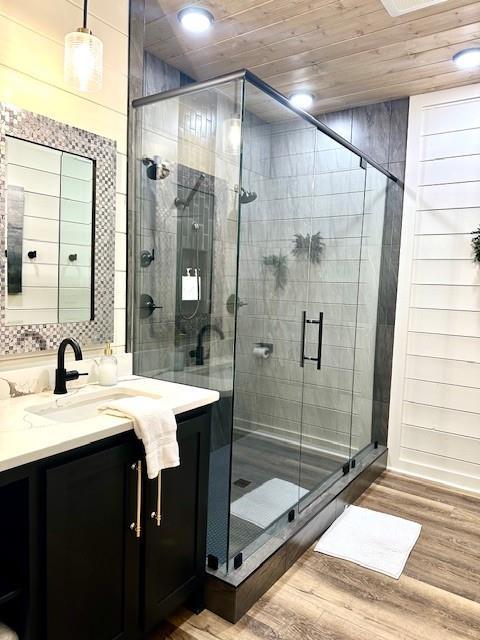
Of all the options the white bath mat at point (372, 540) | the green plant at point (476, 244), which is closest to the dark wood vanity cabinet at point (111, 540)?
the white bath mat at point (372, 540)

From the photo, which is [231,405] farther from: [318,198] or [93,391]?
[318,198]

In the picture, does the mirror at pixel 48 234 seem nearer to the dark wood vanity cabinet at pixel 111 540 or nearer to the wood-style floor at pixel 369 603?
the dark wood vanity cabinet at pixel 111 540

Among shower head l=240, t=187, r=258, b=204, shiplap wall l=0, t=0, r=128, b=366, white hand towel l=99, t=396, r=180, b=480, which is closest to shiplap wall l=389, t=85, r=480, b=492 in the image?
shower head l=240, t=187, r=258, b=204

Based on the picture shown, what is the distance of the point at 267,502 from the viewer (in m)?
2.47

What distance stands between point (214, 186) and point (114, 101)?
0.61 meters

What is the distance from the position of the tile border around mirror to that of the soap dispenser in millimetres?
121

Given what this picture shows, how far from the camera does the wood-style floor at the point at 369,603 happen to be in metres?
1.91

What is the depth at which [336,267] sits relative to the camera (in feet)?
9.98

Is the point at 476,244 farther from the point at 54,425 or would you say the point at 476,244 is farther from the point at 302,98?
the point at 54,425

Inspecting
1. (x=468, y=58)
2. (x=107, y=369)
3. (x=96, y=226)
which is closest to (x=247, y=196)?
(x=96, y=226)

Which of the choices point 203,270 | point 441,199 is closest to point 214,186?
point 203,270

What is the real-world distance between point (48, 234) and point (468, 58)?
8.42 feet

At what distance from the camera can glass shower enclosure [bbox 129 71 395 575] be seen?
6.91 ft

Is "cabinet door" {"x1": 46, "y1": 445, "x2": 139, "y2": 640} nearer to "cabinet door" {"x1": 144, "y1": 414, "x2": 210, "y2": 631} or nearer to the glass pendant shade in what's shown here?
"cabinet door" {"x1": 144, "y1": 414, "x2": 210, "y2": 631}
